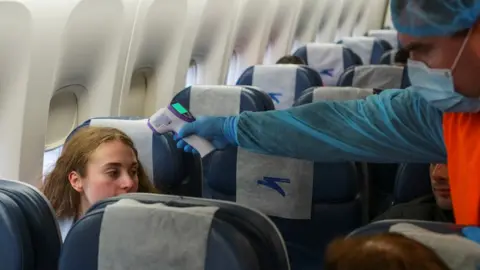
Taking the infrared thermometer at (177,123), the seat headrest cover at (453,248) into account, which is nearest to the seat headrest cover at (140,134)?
the infrared thermometer at (177,123)

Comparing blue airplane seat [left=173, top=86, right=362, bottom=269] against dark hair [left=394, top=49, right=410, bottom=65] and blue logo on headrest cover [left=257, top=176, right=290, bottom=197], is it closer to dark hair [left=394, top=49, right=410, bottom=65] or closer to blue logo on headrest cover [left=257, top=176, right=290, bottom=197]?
blue logo on headrest cover [left=257, top=176, right=290, bottom=197]

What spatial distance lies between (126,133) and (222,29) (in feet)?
9.97

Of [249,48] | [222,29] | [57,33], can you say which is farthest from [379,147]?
[249,48]

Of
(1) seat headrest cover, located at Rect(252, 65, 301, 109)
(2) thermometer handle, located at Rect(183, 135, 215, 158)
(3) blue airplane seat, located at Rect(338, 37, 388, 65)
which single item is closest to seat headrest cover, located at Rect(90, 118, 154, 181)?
(2) thermometer handle, located at Rect(183, 135, 215, 158)

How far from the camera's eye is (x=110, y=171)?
248 centimetres

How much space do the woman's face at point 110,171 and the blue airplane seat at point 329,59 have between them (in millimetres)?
3920

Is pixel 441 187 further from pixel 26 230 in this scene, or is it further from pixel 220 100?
pixel 26 230

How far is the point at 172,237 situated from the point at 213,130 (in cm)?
79

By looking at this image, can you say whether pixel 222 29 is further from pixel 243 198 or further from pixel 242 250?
pixel 242 250

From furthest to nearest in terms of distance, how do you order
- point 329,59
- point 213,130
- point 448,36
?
1. point 329,59
2. point 213,130
3. point 448,36

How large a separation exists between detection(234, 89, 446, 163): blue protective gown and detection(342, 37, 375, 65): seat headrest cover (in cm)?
544

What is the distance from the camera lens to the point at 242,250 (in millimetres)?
1419

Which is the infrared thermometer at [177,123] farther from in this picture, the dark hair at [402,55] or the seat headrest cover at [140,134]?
the dark hair at [402,55]

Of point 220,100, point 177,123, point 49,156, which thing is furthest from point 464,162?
point 49,156
